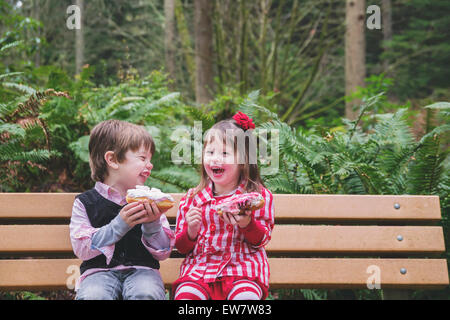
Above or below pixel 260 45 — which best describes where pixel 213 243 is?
below

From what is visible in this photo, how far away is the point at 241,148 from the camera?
7.53ft

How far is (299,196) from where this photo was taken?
2717 millimetres

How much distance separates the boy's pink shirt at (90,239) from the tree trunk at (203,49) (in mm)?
4988

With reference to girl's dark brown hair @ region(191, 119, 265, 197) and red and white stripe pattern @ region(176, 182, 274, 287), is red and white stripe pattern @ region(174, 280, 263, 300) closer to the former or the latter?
red and white stripe pattern @ region(176, 182, 274, 287)

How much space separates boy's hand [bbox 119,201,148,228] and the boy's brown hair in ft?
1.17

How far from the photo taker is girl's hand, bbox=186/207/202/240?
2.11 meters

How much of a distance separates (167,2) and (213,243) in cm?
982

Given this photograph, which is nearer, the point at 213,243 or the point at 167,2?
the point at 213,243

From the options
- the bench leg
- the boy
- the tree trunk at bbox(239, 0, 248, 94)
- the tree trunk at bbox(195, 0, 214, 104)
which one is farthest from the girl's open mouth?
the tree trunk at bbox(195, 0, 214, 104)

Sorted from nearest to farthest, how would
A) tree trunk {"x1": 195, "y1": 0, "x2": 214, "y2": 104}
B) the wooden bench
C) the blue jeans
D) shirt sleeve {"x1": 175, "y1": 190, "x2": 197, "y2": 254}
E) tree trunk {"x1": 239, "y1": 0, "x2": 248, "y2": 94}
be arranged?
the blue jeans
shirt sleeve {"x1": 175, "y1": 190, "x2": 197, "y2": 254}
the wooden bench
tree trunk {"x1": 239, "y1": 0, "x2": 248, "y2": 94}
tree trunk {"x1": 195, "y1": 0, "x2": 214, "y2": 104}

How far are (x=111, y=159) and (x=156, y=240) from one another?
19.3 inches

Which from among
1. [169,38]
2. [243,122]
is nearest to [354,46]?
[169,38]
